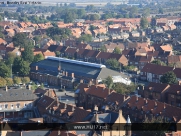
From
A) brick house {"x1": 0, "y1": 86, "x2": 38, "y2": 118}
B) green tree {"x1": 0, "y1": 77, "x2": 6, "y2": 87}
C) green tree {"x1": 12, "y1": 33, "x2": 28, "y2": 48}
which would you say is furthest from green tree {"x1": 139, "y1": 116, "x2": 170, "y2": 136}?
green tree {"x1": 12, "y1": 33, "x2": 28, "y2": 48}

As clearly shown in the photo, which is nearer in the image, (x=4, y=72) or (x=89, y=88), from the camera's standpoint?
(x=89, y=88)

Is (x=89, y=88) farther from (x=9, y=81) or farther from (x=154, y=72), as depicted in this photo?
(x=154, y=72)

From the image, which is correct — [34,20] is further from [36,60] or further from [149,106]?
[149,106]

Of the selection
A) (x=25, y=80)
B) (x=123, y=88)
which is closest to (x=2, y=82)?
(x=25, y=80)

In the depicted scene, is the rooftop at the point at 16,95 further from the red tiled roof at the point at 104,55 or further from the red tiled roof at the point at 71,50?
the red tiled roof at the point at 71,50

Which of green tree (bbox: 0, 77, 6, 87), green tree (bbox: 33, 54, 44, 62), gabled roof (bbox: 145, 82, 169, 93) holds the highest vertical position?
gabled roof (bbox: 145, 82, 169, 93)

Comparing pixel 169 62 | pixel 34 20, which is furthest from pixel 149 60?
pixel 34 20

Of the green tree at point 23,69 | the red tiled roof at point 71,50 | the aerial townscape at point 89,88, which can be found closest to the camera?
the aerial townscape at point 89,88

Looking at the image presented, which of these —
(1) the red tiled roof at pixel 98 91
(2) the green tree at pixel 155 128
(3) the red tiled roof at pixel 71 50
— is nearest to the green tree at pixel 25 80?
(1) the red tiled roof at pixel 98 91

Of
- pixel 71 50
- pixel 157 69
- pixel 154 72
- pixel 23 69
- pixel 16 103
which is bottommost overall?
pixel 71 50

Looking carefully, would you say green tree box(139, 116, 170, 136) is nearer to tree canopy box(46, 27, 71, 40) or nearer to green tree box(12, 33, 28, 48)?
green tree box(12, 33, 28, 48)
